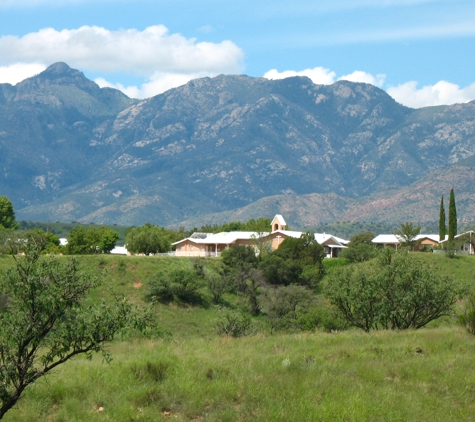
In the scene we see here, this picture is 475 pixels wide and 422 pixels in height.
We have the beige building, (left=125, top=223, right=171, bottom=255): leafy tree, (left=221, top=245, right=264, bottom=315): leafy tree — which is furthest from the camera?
the beige building

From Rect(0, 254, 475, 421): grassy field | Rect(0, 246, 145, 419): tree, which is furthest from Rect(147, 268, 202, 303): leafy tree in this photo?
Rect(0, 246, 145, 419): tree

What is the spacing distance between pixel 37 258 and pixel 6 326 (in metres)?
1.26

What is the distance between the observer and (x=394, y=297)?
29891 mm

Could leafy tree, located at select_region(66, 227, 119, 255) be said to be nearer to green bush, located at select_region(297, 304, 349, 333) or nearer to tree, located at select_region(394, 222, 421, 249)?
tree, located at select_region(394, 222, 421, 249)

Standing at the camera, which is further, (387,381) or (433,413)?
(387,381)

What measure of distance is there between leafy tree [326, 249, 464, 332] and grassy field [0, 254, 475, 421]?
9.47 m

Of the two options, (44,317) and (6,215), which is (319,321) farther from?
(6,215)

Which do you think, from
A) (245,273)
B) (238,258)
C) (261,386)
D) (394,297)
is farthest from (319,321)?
(238,258)

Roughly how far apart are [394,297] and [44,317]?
20668 mm

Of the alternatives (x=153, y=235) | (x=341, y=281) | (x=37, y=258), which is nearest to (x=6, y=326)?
(x=37, y=258)

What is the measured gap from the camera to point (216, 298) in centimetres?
7188

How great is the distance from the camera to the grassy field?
542 inches

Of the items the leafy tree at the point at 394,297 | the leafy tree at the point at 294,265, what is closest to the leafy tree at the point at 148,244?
the leafy tree at the point at 294,265

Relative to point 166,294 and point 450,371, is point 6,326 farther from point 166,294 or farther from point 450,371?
point 166,294
